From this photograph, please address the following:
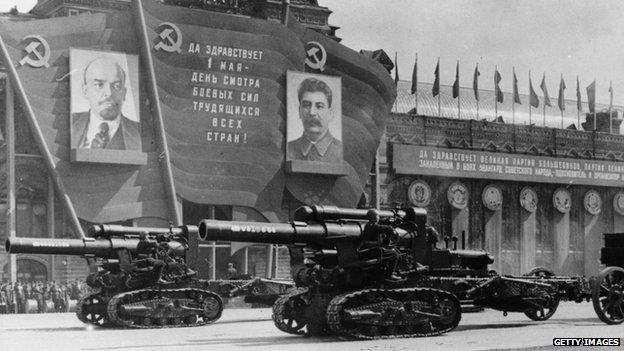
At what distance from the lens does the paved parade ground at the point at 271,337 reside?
16469mm

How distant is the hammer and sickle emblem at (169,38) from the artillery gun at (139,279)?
19.8 metres

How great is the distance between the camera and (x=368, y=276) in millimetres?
18406

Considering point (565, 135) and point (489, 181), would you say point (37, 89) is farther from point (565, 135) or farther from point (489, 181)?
point (565, 135)

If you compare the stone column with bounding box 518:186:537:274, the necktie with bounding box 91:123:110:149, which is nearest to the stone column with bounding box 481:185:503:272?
the stone column with bounding box 518:186:537:274

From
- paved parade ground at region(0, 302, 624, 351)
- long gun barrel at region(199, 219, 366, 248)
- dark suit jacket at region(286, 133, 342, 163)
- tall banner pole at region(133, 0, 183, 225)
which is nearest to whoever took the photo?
paved parade ground at region(0, 302, 624, 351)

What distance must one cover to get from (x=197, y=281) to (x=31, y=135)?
2065 centimetres

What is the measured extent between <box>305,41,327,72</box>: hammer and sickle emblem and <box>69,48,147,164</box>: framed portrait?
904 centimetres

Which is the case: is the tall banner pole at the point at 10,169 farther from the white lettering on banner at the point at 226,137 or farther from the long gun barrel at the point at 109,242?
the long gun barrel at the point at 109,242

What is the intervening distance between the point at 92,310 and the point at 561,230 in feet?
140

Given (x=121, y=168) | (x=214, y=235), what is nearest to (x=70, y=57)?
(x=121, y=168)

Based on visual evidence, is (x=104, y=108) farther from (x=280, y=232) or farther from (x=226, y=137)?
(x=280, y=232)

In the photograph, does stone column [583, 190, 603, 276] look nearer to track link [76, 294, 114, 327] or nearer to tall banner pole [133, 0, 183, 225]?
tall banner pole [133, 0, 183, 225]

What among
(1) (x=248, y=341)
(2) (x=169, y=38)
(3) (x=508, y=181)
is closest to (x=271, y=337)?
(1) (x=248, y=341)

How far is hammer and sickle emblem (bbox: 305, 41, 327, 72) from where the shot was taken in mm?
47750
